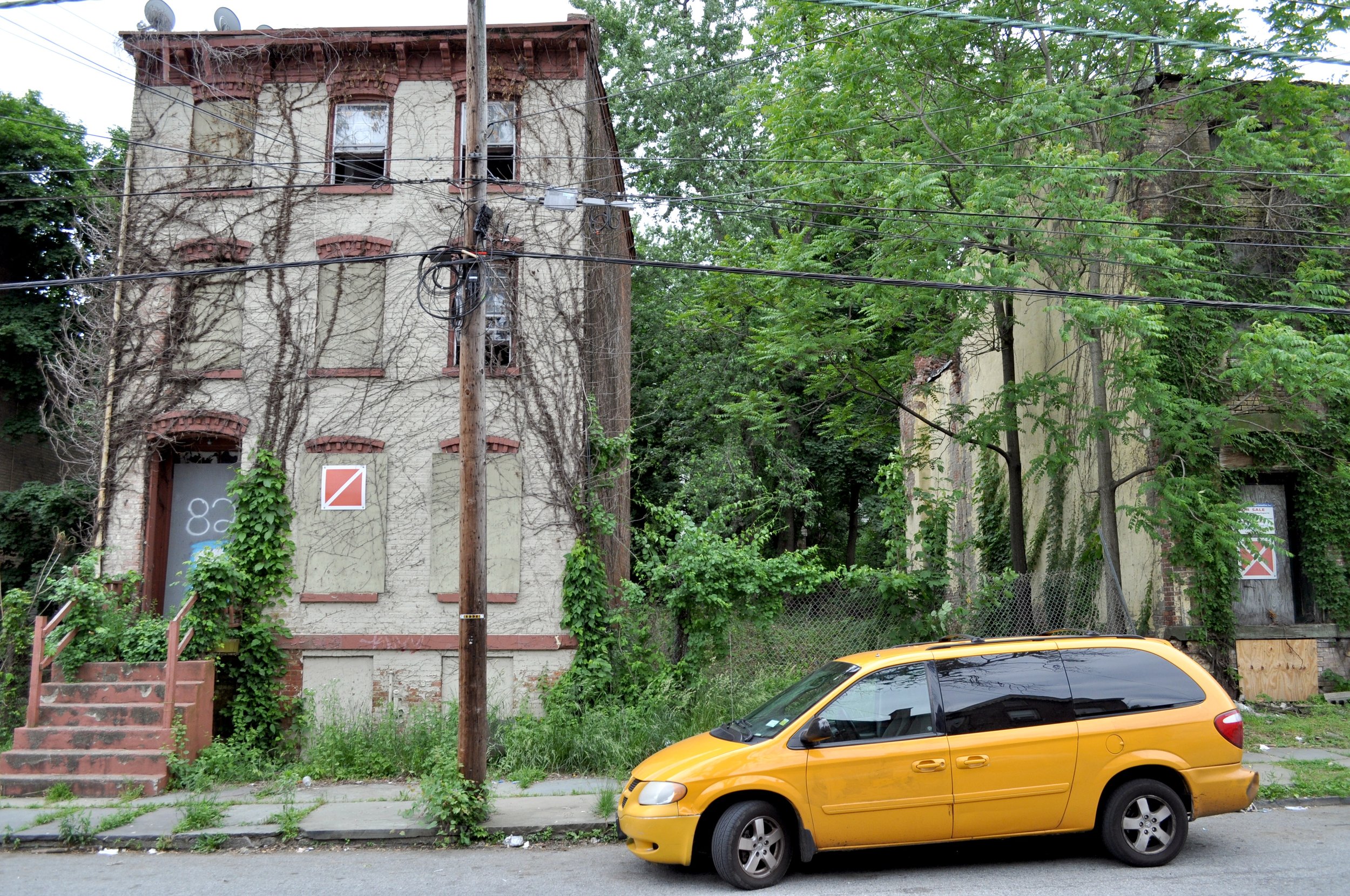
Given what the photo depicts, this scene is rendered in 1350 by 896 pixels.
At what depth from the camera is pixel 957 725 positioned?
6.98 metres

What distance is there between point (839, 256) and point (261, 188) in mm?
10632

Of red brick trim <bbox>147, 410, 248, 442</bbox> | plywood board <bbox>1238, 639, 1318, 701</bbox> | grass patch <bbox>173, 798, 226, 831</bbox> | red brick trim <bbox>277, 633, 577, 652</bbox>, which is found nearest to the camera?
grass patch <bbox>173, 798, 226, 831</bbox>

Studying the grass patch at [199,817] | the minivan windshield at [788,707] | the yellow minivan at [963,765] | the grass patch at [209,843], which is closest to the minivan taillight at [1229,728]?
the yellow minivan at [963,765]

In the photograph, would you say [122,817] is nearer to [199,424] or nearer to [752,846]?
[199,424]

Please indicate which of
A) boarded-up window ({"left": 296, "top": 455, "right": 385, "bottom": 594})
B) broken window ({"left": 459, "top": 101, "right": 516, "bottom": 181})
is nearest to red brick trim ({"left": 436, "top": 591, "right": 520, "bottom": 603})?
boarded-up window ({"left": 296, "top": 455, "right": 385, "bottom": 594})

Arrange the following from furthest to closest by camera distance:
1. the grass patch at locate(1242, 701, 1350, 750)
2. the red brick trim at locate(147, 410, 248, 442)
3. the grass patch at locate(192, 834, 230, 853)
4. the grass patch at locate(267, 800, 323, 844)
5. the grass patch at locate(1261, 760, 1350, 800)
Result: the red brick trim at locate(147, 410, 248, 442) → the grass patch at locate(1242, 701, 1350, 750) → the grass patch at locate(1261, 760, 1350, 800) → the grass patch at locate(267, 800, 323, 844) → the grass patch at locate(192, 834, 230, 853)

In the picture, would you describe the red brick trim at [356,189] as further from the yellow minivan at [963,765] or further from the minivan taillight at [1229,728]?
the minivan taillight at [1229,728]

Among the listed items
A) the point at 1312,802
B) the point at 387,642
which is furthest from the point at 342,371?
the point at 1312,802

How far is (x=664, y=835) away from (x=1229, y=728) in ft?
14.4

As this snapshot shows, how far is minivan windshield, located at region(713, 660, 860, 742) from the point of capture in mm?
7203

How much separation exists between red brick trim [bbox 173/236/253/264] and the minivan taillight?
1302 centimetres

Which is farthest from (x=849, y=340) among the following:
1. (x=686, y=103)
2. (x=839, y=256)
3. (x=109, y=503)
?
(x=686, y=103)

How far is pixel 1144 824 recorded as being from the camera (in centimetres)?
701

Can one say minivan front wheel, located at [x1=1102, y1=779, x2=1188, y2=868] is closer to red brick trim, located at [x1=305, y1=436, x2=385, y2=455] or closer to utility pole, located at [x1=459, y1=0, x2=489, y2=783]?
utility pole, located at [x1=459, y1=0, x2=489, y2=783]
